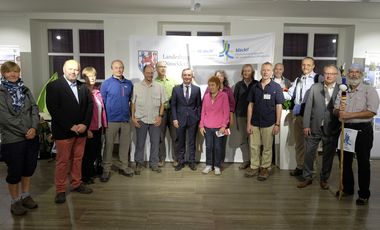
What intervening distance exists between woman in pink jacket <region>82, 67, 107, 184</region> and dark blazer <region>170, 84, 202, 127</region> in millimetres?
997

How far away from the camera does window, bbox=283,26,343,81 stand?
6.05 meters

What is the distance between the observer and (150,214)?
10.5 ft

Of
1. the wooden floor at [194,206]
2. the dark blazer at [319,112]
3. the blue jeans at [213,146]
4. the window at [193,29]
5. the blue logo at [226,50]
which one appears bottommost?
the wooden floor at [194,206]

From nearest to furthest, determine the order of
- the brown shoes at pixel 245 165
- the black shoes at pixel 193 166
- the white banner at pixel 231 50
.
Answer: the black shoes at pixel 193 166
the brown shoes at pixel 245 165
the white banner at pixel 231 50

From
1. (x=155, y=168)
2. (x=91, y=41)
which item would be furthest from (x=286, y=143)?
(x=91, y=41)

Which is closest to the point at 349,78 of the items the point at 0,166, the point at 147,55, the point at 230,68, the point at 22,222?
the point at 230,68

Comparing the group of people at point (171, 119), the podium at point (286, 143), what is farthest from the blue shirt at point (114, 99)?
the podium at point (286, 143)

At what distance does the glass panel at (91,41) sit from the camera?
5.98 m

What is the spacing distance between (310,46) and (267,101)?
263cm

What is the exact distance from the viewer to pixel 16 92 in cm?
301

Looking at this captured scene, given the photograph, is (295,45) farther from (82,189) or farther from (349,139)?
(82,189)

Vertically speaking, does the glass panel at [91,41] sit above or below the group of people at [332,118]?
above

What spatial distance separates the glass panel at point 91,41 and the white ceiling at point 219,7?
624 mm

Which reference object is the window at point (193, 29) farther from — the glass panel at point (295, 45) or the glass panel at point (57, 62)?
the glass panel at point (57, 62)
